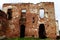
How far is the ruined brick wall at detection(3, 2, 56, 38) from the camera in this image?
933 inches

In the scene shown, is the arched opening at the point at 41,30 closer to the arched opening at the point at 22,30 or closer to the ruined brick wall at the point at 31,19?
the ruined brick wall at the point at 31,19

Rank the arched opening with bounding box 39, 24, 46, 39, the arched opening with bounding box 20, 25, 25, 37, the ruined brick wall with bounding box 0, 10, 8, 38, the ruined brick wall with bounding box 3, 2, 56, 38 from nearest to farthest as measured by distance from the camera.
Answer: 1. the ruined brick wall with bounding box 0, 10, 8, 38
2. the ruined brick wall with bounding box 3, 2, 56, 38
3. the arched opening with bounding box 39, 24, 46, 39
4. the arched opening with bounding box 20, 25, 25, 37

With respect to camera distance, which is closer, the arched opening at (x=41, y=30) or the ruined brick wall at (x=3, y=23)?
the ruined brick wall at (x=3, y=23)

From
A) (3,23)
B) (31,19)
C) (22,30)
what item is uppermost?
(31,19)

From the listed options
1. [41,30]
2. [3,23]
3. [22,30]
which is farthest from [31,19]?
Result: [3,23]

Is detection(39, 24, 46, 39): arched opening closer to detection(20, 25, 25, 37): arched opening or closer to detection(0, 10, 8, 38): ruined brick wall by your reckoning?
detection(20, 25, 25, 37): arched opening

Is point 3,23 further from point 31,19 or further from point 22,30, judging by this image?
point 31,19

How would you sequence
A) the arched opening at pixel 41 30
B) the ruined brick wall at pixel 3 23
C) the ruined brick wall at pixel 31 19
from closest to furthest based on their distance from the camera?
the ruined brick wall at pixel 3 23
the ruined brick wall at pixel 31 19
the arched opening at pixel 41 30

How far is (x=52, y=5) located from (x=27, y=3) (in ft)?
13.1

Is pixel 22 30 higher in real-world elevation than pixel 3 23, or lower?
lower

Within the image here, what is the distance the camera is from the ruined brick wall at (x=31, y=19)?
23.7 metres

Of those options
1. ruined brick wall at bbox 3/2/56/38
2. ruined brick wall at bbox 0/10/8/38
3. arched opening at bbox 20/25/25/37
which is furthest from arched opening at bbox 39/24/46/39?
ruined brick wall at bbox 0/10/8/38

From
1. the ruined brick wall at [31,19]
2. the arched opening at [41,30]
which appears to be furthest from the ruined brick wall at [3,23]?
the arched opening at [41,30]

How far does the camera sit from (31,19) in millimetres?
24344
